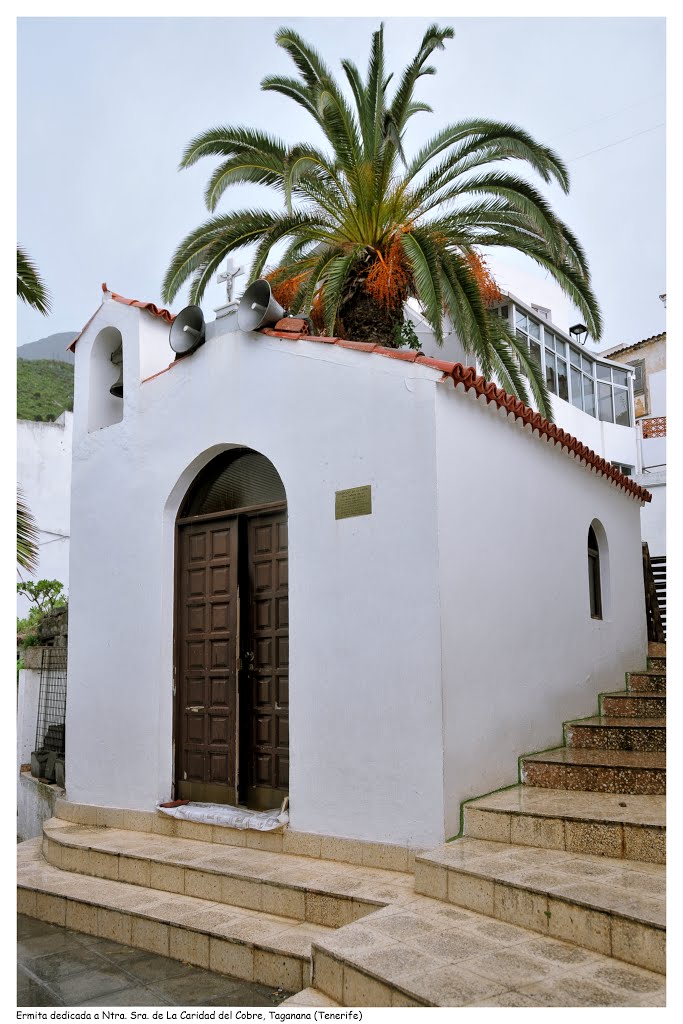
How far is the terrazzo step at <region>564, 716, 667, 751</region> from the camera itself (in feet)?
22.3

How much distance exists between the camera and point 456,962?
4023 millimetres

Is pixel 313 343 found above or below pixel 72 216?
below

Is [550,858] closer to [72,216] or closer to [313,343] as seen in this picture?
[313,343]

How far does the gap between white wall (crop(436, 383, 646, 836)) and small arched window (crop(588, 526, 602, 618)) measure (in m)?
0.42

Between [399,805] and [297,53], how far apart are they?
7.31 metres

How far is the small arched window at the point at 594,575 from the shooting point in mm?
9048

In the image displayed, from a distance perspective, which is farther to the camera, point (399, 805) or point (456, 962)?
point (399, 805)

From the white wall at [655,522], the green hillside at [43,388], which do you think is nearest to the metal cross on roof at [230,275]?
the white wall at [655,522]

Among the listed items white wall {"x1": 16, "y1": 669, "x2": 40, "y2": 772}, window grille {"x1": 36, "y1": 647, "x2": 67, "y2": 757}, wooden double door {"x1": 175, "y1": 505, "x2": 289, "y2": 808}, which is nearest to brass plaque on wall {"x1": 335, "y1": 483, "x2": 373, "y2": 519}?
wooden double door {"x1": 175, "y1": 505, "x2": 289, "y2": 808}

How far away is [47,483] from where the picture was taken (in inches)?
765

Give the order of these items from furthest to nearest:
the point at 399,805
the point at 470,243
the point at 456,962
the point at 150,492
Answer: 1. the point at 470,243
2. the point at 150,492
3. the point at 399,805
4. the point at 456,962

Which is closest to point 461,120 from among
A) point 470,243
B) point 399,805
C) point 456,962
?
point 470,243

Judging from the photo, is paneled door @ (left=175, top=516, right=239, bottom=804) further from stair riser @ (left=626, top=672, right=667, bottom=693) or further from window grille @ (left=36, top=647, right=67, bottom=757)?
stair riser @ (left=626, top=672, right=667, bottom=693)

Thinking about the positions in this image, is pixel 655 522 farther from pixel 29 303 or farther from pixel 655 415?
→ pixel 29 303
